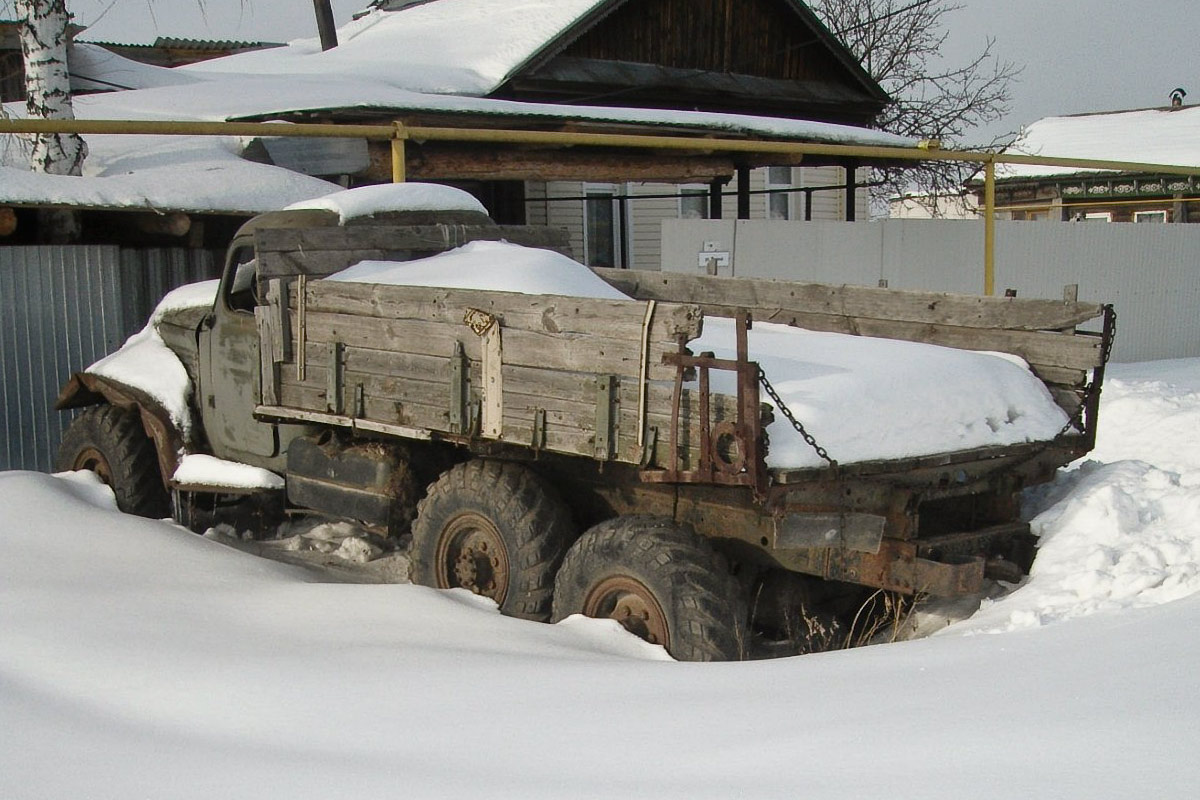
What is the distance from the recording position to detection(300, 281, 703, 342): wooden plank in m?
4.93

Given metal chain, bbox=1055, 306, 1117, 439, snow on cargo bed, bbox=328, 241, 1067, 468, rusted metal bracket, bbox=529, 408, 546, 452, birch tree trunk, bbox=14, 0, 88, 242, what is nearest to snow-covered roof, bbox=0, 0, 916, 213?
birch tree trunk, bbox=14, 0, 88, 242

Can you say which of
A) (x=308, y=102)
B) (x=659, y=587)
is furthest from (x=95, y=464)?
(x=308, y=102)

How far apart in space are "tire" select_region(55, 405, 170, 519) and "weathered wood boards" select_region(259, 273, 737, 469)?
1.71 metres

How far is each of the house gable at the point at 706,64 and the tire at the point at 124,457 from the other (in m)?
9.79

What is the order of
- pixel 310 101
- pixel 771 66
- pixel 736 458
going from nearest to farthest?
pixel 736 458
pixel 310 101
pixel 771 66

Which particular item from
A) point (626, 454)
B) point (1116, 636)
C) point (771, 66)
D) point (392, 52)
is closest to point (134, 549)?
point (626, 454)

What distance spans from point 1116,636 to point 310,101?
10894 millimetres

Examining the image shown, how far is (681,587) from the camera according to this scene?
489 centimetres

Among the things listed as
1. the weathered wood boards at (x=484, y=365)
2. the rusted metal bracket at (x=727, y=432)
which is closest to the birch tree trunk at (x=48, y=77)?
the weathered wood boards at (x=484, y=365)

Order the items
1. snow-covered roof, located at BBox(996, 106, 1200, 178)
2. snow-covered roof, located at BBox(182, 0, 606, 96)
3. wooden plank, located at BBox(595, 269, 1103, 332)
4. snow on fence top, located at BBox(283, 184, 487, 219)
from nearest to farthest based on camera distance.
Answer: wooden plank, located at BBox(595, 269, 1103, 332)
snow on fence top, located at BBox(283, 184, 487, 219)
snow-covered roof, located at BBox(182, 0, 606, 96)
snow-covered roof, located at BBox(996, 106, 1200, 178)

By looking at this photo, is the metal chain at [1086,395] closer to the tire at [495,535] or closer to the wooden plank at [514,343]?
the wooden plank at [514,343]

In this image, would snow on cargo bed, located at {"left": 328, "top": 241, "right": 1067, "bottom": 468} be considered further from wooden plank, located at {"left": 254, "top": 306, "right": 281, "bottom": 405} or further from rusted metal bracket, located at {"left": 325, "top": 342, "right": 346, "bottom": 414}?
wooden plank, located at {"left": 254, "top": 306, "right": 281, "bottom": 405}

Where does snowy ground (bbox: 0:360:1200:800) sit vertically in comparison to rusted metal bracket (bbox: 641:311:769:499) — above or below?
below

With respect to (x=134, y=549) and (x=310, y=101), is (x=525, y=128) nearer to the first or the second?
(x=310, y=101)
